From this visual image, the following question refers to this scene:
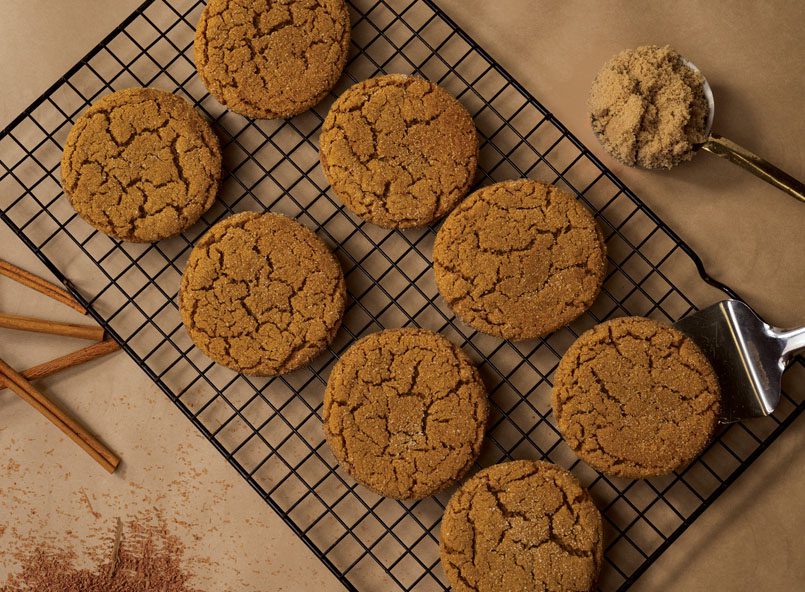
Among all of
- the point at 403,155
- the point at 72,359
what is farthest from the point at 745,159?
the point at 72,359

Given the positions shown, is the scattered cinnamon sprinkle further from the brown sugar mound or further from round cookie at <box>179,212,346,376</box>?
the brown sugar mound

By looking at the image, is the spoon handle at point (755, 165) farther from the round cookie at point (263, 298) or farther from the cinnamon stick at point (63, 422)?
the cinnamon stick at point (63, 422)

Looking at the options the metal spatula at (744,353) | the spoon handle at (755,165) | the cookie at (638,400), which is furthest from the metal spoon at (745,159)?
the cookie at (638,400)

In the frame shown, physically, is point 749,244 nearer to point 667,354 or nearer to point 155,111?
point 667,354

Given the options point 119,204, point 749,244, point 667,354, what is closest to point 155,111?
point 119,204

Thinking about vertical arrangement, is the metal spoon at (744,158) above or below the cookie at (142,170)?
above

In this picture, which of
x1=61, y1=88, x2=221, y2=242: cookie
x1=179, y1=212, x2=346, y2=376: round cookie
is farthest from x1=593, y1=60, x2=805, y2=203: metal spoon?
x1=61, y1=88, x2=221, y2=242: cookie

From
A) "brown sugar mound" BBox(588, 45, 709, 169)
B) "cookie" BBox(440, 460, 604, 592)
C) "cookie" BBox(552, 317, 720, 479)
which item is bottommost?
"cookie" BBox(440, 460, 604, 592)
